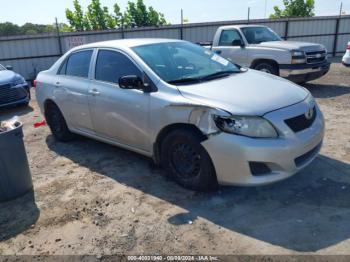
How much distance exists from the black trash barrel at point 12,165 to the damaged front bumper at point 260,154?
2129 millimetres

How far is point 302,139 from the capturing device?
11.6ft

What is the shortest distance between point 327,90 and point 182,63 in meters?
6.17

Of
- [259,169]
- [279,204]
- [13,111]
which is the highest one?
[259,169]

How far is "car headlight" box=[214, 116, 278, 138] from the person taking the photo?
339cm

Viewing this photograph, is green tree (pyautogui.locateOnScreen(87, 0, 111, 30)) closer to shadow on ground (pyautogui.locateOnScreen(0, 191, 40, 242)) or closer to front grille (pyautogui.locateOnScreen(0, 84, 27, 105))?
front grille (pyautogui.locateOnScreen(0, 84, 27, 105))

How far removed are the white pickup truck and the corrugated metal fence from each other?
23.3 feet

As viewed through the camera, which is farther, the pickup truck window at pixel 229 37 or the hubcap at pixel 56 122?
the pickup truck window at pixel 229 37

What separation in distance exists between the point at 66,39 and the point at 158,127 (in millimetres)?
12956

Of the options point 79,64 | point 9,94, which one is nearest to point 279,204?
point 79,64

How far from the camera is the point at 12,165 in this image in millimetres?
3971

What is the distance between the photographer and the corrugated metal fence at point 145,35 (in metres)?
14.9

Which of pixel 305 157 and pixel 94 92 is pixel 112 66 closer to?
pixel 94 92

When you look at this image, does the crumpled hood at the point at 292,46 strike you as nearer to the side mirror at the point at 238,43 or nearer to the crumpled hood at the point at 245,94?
the side mirror at the point at 238,43

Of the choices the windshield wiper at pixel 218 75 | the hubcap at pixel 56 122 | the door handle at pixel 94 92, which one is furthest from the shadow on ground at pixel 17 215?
the windshield wiper at pixel 218 75
